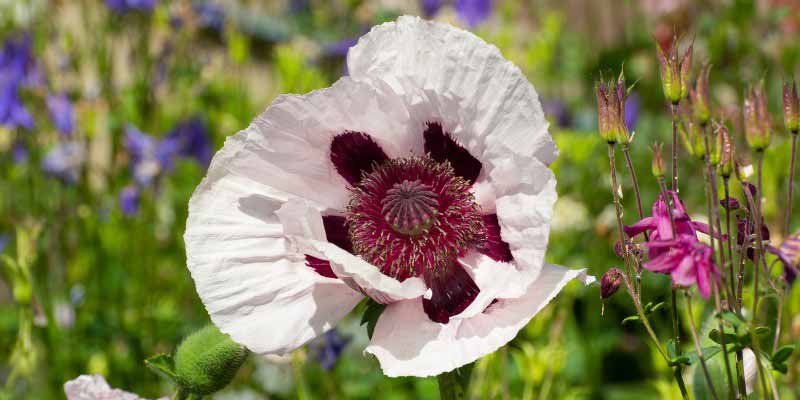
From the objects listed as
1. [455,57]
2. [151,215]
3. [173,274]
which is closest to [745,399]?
[455,57]

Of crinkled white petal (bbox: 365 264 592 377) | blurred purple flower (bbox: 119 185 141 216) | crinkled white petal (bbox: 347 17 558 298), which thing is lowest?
blurred purple flower (bbox: 119 185 141 216)

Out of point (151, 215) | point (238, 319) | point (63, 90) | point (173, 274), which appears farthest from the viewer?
point (173, 274)

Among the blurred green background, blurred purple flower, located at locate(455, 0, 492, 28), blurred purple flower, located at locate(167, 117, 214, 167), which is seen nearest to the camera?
Result: the blurred green background

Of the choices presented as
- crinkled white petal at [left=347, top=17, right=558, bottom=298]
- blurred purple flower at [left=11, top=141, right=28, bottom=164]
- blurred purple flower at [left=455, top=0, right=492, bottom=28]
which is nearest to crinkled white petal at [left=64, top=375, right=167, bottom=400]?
crinkled white petal at [left=347, top=17, right=558, bottom=298]

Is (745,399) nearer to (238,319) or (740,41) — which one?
(238,319)

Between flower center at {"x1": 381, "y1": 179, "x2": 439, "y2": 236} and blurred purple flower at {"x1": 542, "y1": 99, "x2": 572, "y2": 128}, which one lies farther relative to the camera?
blurred purple flower at {"x1": 542, "y1": 99, "x2": 572, "y2": 128}

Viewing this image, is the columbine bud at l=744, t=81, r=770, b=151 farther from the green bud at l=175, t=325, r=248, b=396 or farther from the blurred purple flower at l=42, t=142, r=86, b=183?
the blurred purple flower at l=42, t=142, r=86, b=183
